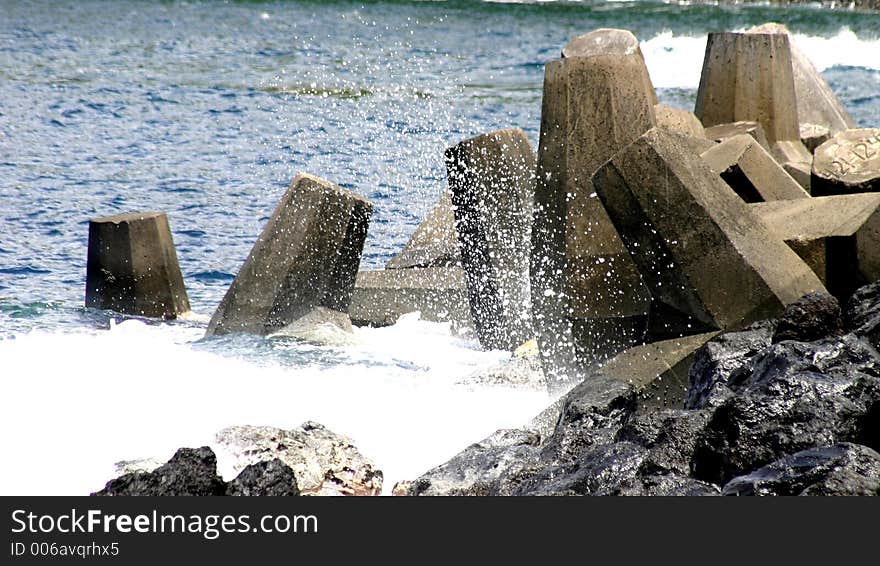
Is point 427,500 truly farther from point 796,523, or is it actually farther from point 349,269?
point 349,269

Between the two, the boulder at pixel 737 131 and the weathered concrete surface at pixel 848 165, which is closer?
the weathered concrete surface at pixel 848 165

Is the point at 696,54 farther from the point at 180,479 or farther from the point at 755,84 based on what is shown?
the point at 180,479

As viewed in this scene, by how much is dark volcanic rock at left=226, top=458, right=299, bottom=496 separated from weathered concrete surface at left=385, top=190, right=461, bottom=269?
203 inches

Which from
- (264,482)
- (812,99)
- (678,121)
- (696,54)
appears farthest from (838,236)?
(696,54)

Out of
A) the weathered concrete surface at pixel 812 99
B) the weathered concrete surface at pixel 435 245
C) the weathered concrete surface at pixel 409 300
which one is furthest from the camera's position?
the weathered concrete surface at pixel 812 99

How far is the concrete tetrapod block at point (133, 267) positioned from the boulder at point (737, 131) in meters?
3.85

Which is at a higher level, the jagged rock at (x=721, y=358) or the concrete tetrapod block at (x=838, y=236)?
the concrete tetrapod block at (x=838, y=236)

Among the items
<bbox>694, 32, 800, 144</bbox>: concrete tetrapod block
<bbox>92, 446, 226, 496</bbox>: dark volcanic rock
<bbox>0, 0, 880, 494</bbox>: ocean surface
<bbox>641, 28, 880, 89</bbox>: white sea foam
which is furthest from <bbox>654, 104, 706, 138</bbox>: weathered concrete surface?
<bbox>641, 28, 880, 89</bbox>: white sea foam

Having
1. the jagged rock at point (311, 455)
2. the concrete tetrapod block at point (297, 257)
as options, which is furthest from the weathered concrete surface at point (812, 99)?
the jagged rock at point (311, 455)

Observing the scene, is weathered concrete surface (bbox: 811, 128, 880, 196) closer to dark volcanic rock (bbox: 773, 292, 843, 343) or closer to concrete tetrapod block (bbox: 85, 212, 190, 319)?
dark volcanic rock (bbox: 773, 292, 843, 343)

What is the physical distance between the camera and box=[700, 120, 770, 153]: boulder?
9.06 m

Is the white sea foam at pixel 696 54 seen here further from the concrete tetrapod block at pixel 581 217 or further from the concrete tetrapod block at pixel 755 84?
the concrete tetrapod block at pixel 581 217

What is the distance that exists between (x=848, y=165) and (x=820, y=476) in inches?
151

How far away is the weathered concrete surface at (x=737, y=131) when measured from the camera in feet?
29.7
